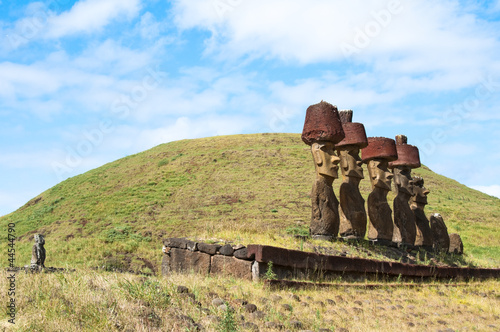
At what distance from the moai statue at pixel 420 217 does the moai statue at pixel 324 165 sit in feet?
21.5

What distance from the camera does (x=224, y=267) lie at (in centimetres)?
866

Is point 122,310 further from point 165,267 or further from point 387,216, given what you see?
point 387,216

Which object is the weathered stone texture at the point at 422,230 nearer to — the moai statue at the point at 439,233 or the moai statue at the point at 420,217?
the moai statue at the point at 420,217

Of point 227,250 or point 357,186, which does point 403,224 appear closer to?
point 357,186

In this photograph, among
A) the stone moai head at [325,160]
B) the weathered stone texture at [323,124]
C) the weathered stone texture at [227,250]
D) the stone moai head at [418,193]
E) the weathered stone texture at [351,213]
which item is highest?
the weathered stone texture at [323,124]

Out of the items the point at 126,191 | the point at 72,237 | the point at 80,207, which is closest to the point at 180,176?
the point at 126,191

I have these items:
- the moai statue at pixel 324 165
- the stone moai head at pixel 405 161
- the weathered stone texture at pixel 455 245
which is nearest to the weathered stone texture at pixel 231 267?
the moai statue at pixel 324 165

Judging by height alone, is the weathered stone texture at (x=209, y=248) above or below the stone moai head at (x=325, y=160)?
below

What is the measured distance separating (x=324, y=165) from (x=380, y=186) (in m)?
4.04

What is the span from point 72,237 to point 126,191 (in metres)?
9.60

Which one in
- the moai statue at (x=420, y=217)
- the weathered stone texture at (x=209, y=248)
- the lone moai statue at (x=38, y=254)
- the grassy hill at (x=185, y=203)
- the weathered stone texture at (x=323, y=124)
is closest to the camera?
the weathered stone texture at (x=209, y=248)

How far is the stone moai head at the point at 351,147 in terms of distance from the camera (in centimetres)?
1367

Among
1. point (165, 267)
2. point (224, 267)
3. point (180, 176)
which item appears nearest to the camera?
point (224, 267)

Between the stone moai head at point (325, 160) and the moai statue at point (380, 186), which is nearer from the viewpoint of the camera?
the stone moai head at point (325, 160)
